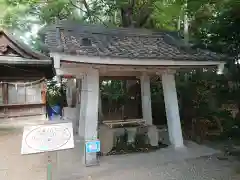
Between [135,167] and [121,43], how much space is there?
3.57m

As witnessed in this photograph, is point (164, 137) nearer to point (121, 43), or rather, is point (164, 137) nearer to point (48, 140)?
point (121, 43)

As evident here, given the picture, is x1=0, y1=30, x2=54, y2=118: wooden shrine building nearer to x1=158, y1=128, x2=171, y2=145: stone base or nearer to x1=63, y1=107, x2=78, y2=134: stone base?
x1=63, y1=107, x2=78, y2=134: stone base

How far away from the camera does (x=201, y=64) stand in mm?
6090

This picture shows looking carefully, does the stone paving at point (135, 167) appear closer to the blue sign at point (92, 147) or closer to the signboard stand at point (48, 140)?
the blue sign at point (92, 147)

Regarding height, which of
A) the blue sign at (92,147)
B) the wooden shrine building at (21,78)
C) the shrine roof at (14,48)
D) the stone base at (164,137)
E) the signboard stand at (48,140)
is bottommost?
the stone base at (164,137)

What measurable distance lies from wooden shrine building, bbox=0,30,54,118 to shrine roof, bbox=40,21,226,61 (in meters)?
5.44

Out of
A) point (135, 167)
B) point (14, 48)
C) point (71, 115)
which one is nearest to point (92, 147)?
point (135, 167)

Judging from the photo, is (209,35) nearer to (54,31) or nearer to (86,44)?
(86,44)

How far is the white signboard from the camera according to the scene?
11.3 ft

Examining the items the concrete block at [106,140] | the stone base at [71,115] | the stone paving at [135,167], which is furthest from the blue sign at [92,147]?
the stone base at [71,115]

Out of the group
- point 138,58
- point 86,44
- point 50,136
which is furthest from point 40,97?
point 50,136

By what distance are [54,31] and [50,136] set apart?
13.7 ft

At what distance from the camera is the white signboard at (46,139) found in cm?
345

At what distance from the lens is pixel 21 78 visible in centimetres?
1285
